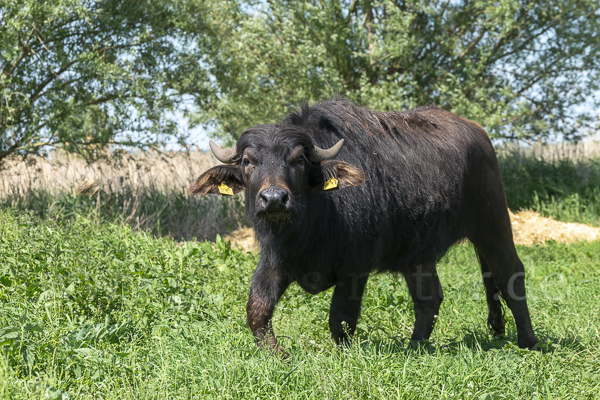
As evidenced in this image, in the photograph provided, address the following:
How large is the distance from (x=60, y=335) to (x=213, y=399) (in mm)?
1375

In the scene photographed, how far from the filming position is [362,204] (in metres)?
4.70

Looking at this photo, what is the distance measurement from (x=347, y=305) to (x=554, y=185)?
12.2 metres

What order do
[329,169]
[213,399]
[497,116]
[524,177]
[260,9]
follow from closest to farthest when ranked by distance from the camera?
[213,399] < [329,169] < [497,116] < [260,9] < [524,177]

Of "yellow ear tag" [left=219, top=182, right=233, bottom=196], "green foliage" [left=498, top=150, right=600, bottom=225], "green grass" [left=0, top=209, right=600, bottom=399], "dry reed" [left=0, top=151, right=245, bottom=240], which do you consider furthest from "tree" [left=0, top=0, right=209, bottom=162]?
"green foliage" [left=498, top=150, right=600, bottom=225]

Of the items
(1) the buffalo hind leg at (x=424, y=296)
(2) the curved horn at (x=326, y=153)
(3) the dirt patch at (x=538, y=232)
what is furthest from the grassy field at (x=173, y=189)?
(2) the curved horn at (x=326, y=153)

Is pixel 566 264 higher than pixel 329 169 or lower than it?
Answer: lower

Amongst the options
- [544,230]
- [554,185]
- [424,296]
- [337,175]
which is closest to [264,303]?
[337,175]

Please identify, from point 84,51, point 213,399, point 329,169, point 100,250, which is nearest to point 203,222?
point 84,51

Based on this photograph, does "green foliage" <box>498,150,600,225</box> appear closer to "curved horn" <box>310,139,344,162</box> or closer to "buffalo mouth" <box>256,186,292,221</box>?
"curved horn" <box>310,139,344,162</box>

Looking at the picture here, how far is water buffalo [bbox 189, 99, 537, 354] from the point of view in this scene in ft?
14.6

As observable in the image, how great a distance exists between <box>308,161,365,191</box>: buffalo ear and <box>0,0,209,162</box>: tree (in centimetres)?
631

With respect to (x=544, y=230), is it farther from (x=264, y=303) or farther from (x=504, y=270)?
(x=264, y=303)

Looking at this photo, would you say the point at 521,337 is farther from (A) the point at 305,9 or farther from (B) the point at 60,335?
(A) the point at 305,9

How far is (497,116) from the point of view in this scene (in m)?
12.9
